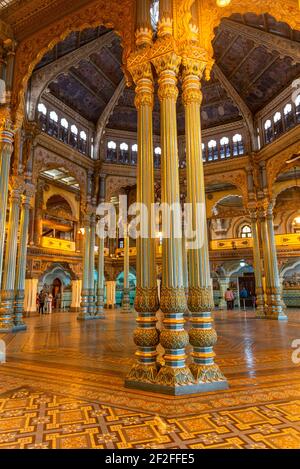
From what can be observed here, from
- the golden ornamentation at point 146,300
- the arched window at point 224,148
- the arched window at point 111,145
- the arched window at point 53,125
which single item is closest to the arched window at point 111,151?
the arched window at point 111,145

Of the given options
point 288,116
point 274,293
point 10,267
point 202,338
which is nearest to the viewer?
point 202,338

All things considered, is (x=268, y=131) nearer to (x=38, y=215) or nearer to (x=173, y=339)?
(x=173, y=339)

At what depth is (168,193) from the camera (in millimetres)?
4512

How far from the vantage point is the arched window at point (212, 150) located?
618 inches

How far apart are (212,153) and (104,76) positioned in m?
6.54

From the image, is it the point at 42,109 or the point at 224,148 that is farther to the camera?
the point at 224,148

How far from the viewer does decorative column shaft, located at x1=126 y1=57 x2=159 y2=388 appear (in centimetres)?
409

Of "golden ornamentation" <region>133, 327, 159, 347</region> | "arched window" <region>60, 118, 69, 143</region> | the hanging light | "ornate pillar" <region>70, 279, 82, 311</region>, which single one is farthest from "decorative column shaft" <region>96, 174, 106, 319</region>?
the hanging light

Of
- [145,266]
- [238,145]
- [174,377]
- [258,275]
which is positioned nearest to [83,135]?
[238,145]

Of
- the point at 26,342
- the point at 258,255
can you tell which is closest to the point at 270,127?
the point at 258,255

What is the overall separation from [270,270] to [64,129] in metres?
11.5

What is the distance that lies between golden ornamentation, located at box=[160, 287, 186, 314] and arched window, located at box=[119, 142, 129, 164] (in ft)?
41.9

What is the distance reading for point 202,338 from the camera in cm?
405

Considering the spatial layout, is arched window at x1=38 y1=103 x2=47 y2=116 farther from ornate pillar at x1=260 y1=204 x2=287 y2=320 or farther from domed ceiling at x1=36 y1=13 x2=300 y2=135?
ornate pillar at x1=260 y1=204 x2=287 y2=320
